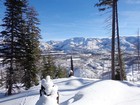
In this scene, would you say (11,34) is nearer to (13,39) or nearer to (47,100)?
(13,39)

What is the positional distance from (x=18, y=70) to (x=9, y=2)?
7515mm

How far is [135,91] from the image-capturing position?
14203 millimetres

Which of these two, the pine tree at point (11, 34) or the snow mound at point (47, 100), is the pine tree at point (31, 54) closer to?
the pine tree at point (11, 34)

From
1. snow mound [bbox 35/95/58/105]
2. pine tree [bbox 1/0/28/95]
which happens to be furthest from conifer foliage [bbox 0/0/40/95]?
snow mound [bbox 35/95/58/105]

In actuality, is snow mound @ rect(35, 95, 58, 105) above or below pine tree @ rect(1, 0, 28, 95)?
below

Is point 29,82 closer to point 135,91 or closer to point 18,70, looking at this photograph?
point 18,70

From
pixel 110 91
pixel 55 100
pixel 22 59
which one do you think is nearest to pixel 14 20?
pixel 22 59

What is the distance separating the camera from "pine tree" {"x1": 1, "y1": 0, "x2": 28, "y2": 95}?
2711 cm

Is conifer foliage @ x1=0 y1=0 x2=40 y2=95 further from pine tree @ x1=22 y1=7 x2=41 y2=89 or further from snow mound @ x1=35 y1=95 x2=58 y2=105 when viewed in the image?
snow mound @ x1=35 y1=95 x2=58 y2=105

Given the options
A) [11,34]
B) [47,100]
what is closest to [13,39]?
[11,34]

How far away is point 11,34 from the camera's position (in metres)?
27.1

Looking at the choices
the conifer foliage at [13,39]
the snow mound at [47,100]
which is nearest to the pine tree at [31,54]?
the conifer foliage at [13,39]

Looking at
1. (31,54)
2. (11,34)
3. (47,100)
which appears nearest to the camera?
(47,100)

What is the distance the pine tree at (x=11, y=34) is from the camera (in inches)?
1067
